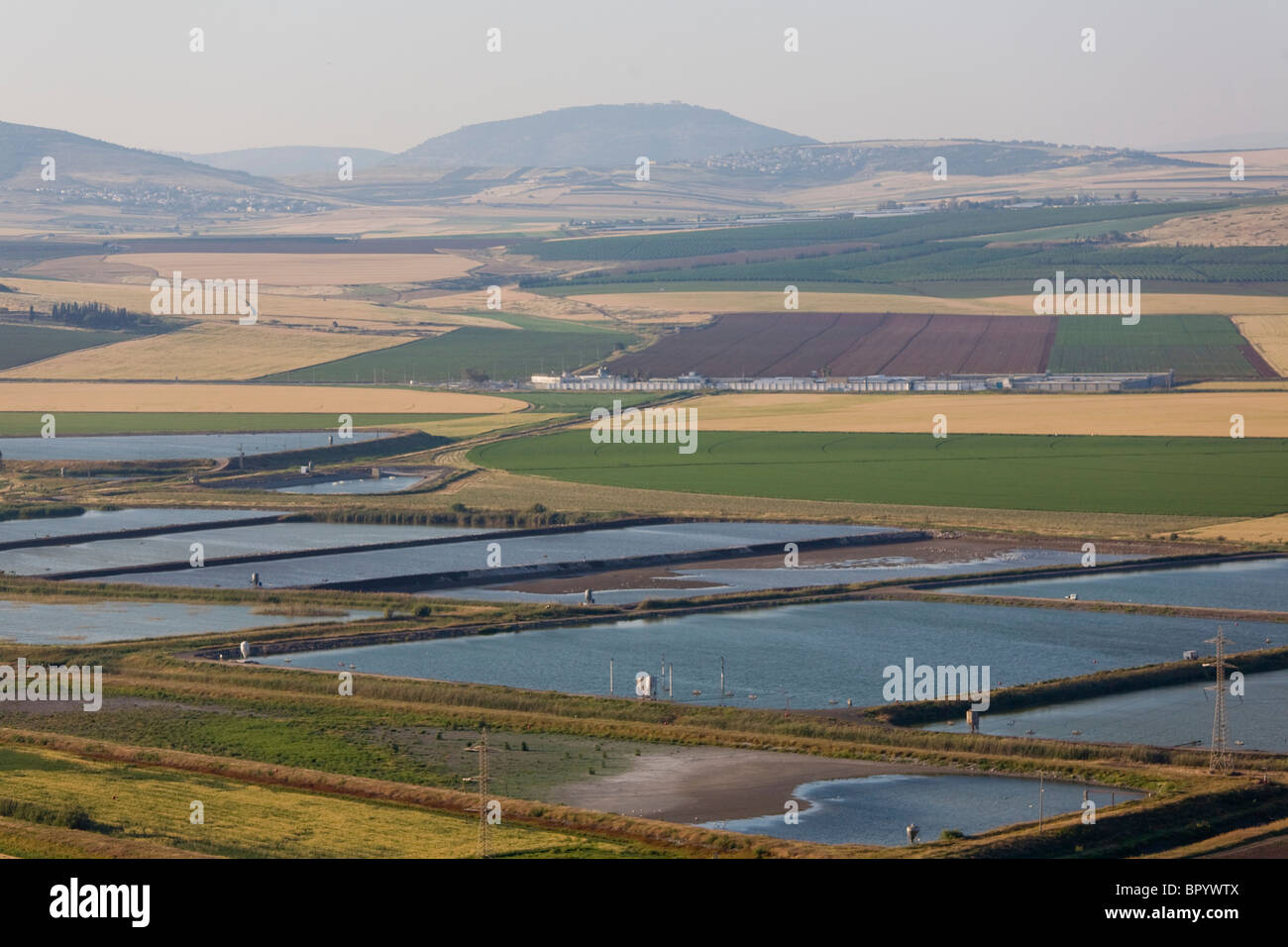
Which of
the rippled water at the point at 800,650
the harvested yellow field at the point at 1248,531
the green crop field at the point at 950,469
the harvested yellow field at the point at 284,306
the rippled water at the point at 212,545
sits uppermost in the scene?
the harvested yellow field at the point at 284,306

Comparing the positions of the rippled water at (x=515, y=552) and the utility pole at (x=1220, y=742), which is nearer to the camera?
the utility pole at (x=1220, y=742)

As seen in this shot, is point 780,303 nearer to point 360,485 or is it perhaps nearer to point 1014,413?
point 1014,413

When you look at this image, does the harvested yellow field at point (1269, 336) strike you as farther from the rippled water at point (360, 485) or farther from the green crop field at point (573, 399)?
the rippled water at point (360, 485)

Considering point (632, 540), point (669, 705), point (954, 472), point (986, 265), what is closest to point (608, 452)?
point (954, 472)

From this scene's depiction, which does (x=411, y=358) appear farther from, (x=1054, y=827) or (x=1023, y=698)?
(x=1054, y=827)

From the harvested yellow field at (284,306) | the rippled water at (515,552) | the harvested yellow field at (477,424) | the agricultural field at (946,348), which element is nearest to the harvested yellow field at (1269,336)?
the agricultural field at (946,348)

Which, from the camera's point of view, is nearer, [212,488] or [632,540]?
[632,540]

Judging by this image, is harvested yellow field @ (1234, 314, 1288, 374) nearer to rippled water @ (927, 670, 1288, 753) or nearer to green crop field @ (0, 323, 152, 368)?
rippled water @ (927, 670, 1288, 753)
